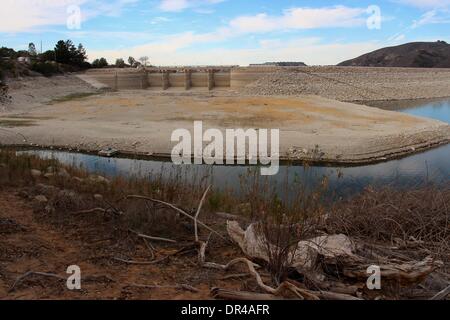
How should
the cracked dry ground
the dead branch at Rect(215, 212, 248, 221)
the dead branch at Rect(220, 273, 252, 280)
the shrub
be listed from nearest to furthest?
the cracked dry ground < the dead branch at Rect(220, 273, 252, 280) < the dead branch at Rect(215, 212, 248, 221) < the shrub

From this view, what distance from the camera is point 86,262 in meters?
4.52

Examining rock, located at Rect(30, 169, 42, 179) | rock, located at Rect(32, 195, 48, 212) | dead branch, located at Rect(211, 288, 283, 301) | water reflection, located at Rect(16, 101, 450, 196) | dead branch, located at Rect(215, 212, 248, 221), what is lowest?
water reflection, located at Rect(16, 101, 450, 196)

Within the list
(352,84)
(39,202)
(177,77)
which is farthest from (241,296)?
(177,77)

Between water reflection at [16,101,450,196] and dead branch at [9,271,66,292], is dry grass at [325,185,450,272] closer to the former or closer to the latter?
dead branch at [9,271,66,292]

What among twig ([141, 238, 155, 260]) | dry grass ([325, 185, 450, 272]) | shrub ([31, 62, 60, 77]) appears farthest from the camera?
shrub ([31, 62, 60, 77])

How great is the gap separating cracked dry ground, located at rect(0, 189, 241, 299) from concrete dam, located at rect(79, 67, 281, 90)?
46.1 metres

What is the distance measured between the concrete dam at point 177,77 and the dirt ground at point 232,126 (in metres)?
20.4

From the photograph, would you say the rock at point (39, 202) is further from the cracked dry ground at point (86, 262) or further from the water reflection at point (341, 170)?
the water reflection at point (341, 170)

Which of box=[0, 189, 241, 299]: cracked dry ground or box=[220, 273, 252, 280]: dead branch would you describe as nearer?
box=[0, 189, 241, 299]: cracked dry ground

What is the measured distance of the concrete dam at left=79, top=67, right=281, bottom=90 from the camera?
51.6 m

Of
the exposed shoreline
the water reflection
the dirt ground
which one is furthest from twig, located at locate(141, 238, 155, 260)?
the dirt ground

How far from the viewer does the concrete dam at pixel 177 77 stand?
51.6 m
